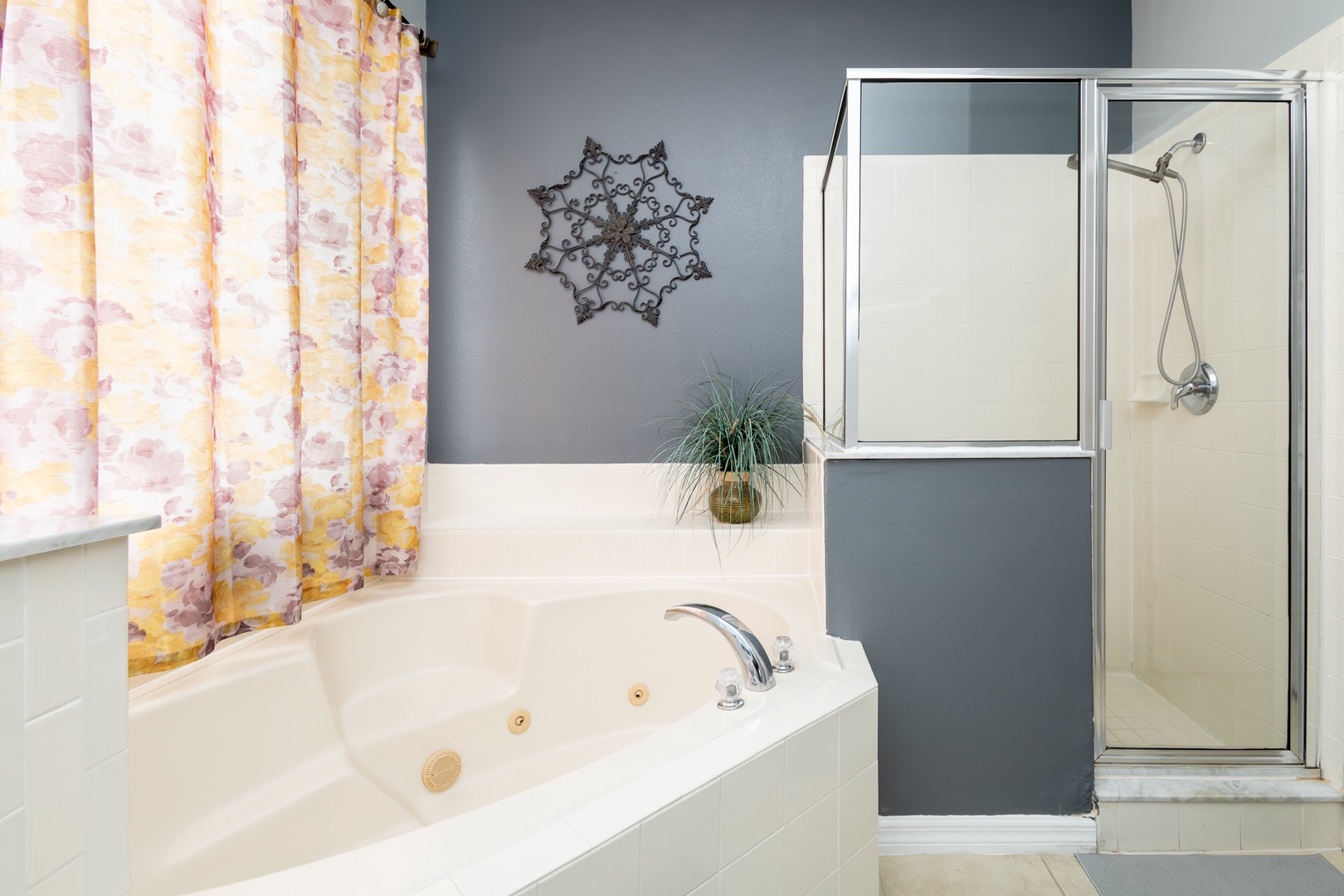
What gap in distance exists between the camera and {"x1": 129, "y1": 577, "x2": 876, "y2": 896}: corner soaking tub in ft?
2.57

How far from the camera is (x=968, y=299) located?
1.40m

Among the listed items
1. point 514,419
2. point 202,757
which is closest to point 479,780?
point 202,757

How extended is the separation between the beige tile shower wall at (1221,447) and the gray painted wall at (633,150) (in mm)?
948

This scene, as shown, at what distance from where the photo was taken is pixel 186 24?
1.06 m

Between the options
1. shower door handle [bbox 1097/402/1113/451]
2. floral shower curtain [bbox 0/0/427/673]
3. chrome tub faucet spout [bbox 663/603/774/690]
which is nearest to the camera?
floral shower curtain [bbox 0/0/427/673]

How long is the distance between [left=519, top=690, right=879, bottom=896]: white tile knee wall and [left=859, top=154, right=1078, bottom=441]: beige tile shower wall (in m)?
0.66

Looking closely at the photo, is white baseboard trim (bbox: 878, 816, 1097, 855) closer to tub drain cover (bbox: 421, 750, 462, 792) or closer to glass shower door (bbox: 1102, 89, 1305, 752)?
glass shower door (bbox: 1102, 89, 1305, 752)

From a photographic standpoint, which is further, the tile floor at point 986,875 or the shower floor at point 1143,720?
the shower floor at point 1143,720

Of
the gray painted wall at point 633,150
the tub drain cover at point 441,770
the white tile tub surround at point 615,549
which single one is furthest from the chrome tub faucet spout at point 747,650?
the gray painted wall at point 633,150

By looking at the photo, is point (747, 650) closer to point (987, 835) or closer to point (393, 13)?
point (987, 835)

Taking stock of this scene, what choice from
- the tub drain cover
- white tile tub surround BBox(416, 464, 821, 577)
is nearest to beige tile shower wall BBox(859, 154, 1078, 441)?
white tile tub surround BBox(416, 464, 821, 577)

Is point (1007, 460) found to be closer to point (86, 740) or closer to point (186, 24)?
point (86, 740)

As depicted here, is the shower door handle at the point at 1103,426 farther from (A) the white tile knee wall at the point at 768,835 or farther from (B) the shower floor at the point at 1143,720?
(A) the white tile knee wall at the point at 768,835

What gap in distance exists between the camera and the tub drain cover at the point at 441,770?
4.59 feet
